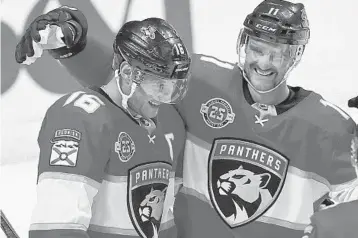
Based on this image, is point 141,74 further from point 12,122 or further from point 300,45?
point 12,122

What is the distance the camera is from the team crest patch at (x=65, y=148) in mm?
2029

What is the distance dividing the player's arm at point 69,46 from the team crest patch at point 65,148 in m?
0.37

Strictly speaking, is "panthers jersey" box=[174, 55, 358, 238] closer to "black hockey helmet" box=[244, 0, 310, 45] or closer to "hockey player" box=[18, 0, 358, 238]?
"hockey player" box=[18, 0, 358, 238]

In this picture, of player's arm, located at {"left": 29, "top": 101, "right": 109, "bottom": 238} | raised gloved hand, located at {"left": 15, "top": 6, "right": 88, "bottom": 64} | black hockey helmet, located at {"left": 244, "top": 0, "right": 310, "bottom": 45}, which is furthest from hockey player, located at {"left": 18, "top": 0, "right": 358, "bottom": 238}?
player's arm, located at {"left": 29, "top": 101, "right": 109, "bottom": 238}

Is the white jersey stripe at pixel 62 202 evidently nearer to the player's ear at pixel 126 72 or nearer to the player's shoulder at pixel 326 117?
the player's ear at pixel 126 72

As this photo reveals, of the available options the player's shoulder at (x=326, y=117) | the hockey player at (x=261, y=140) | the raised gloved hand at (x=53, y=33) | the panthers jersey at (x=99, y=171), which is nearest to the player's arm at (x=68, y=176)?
the panthers jersey at (x=99, y=171)

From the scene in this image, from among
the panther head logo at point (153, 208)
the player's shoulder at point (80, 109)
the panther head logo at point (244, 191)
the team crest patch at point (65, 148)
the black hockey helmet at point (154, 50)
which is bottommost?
the panther head logo at point (244, 191)

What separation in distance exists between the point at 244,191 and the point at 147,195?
0.36 metres

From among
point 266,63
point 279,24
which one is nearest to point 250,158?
point 266,63

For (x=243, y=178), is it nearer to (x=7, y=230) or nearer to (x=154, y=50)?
(x=154, y=50)

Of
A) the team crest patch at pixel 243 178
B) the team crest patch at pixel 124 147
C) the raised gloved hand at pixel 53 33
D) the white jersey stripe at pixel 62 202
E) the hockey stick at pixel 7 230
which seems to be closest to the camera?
the white jersey stripe at pixel 62 202

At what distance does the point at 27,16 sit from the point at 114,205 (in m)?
1.70

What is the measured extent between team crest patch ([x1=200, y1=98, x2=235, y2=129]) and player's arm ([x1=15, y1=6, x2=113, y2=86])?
289mm

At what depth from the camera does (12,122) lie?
12.3 feet
